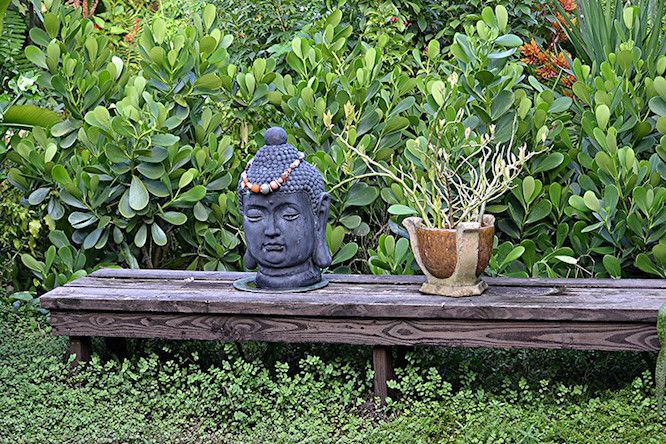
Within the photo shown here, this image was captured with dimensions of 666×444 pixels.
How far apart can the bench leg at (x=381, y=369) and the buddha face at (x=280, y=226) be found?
56cm

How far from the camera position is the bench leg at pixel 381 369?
433 cm

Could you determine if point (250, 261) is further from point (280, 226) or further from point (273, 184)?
point (273, 184)

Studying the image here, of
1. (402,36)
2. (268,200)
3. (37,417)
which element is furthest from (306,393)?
(402,36)

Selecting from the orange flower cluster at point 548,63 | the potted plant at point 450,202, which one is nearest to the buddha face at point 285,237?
the potted plant at point 450,202

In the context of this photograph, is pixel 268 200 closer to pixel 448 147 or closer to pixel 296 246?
Result: pixel 296 246

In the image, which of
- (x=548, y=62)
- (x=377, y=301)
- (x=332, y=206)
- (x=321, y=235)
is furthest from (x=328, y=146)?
(x=548, y=62)

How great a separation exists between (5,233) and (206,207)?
1253mm

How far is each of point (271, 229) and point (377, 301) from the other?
58 cm

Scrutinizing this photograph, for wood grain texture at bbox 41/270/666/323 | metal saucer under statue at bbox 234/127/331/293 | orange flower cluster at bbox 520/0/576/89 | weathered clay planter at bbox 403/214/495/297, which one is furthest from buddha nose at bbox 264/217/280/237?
orange flower cluster at bbox 520/0/576/89

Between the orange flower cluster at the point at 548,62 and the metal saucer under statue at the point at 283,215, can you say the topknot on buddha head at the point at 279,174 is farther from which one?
the orange flower cluster at the point at 548,62

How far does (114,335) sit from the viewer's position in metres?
4.54

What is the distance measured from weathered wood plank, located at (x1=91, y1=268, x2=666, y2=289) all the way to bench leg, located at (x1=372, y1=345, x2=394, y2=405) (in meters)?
0.42

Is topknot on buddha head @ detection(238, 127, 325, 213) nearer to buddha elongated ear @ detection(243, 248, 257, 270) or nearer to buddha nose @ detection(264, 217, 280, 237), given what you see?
buddha nose @ detection(264, 217, 280, 237)

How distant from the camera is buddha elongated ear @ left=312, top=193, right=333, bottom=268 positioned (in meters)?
4.54
